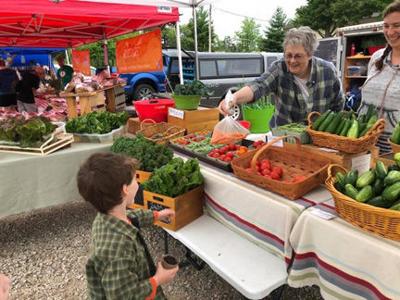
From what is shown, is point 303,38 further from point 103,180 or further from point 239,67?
point 239,67

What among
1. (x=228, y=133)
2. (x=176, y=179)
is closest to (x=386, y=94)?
(x=228, y=133)

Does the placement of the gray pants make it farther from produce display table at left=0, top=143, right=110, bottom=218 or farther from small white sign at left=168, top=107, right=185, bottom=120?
small white sign at left=168, top=107, right=185, bottom=120

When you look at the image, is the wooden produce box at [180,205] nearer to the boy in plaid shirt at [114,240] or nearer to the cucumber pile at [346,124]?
the boy in plaid shirt at [114,240]

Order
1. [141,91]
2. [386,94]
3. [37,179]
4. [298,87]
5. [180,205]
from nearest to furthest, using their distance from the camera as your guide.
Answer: [180,205] < [386,94] < [298,87] < [37,179] < [141,91]

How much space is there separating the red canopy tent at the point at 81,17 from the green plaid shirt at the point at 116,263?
3731 mm

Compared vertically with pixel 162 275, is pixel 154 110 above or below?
above

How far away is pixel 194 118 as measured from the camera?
3469 millimetres

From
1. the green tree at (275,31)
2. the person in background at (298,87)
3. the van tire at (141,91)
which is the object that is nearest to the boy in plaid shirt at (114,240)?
the person in background at (298,87)

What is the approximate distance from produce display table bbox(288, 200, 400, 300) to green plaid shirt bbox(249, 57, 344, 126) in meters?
1.31

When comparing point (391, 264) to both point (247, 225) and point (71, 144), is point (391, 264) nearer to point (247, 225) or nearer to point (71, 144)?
point (247, 225)

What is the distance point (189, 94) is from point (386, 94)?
179 cm

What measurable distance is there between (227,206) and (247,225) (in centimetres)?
20

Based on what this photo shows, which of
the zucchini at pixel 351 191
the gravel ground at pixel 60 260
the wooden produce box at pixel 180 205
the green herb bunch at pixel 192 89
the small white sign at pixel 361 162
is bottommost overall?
the gravel ground at pixel 60 260

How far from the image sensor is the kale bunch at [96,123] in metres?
3.47
